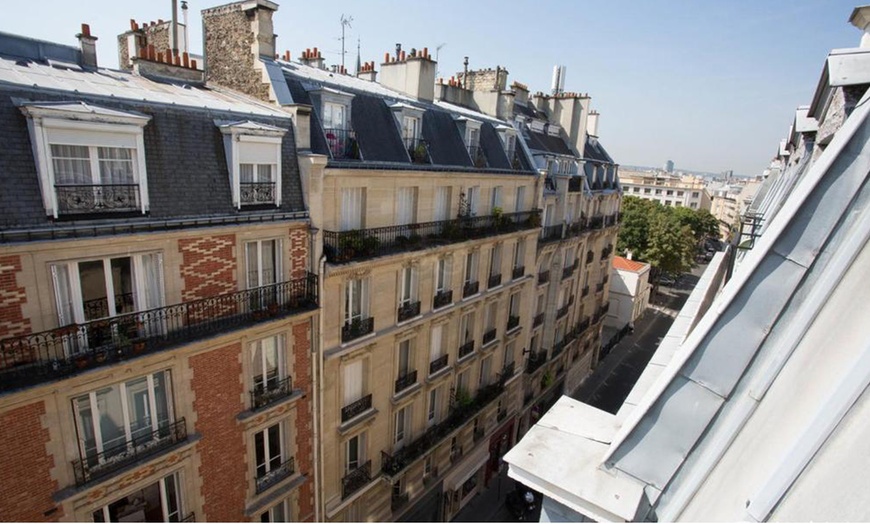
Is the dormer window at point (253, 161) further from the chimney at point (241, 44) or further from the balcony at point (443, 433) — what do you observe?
the balcony at point (443, 433)

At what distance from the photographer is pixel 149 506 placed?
463 inches

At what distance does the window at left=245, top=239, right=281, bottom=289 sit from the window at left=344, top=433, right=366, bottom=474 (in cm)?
723

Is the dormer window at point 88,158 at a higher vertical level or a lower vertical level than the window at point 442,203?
higher

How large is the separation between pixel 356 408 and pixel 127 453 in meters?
Answer: 7.26

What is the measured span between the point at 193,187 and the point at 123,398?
5193 millimetres

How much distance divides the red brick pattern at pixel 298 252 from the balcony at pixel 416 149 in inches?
235

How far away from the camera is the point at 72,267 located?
31.9 feet

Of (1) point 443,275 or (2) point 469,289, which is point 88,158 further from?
(2) point 469,289

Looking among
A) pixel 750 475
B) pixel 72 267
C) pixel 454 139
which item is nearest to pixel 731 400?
pixel 750 475

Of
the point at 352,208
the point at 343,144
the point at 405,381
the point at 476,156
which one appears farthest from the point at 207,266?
the point at 476,156

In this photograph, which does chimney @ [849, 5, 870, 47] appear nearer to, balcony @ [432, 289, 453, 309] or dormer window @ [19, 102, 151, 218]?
dormer window @ [19, 102, 151, 218]

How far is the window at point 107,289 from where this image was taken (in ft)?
32.0

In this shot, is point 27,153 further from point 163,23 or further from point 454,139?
point 454,139

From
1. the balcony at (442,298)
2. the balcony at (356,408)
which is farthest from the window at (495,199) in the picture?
the balcony at (356,408)
